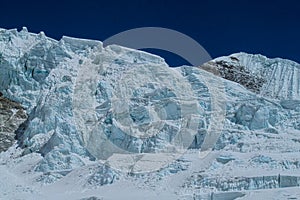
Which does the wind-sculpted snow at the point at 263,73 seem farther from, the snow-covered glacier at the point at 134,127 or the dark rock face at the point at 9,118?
the dark rock face at the point at 9,118

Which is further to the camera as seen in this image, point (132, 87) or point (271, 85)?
point (271, 85)

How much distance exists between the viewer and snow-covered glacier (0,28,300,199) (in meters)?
42.6

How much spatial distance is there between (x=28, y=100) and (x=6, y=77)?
4.89 metres

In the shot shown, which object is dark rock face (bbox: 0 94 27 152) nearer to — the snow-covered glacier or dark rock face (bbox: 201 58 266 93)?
the snow-covered glacier

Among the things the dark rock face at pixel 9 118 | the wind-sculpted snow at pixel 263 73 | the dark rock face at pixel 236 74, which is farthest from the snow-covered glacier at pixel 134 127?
the dark rock face at pixel 236 74

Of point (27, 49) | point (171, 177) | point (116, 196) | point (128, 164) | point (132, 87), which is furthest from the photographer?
point (27, 49)

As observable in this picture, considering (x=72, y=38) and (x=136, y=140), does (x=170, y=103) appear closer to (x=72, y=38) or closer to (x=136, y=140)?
(x=136, y=140)

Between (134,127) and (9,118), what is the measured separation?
2317 cm

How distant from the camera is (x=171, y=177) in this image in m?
43.5

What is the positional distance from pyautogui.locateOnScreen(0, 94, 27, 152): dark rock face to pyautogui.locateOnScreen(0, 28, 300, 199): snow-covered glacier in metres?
0.17

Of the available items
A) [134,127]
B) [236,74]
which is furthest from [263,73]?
[134,127]

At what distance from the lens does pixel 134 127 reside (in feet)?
172

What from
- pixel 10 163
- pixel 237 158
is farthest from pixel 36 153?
pixel 237 158

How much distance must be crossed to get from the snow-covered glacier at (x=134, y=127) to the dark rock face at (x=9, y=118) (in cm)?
17
